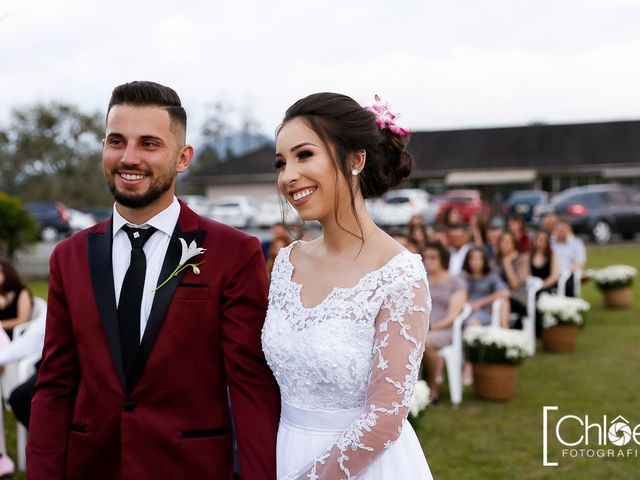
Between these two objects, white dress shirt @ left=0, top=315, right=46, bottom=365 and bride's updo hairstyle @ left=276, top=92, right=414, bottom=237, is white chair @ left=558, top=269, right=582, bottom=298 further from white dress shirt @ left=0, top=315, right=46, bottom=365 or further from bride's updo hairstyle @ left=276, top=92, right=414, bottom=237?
bride's updo hairstyle @ left=276, top=92, right=414, bottom=237

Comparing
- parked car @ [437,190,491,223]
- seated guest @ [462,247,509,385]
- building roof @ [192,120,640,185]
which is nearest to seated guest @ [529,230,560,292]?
seated guest @ [462,247,509,385]

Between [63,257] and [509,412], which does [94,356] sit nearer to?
[63,257]

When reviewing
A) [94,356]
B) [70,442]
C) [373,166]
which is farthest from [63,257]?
[373,166]

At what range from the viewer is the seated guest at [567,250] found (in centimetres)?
1143

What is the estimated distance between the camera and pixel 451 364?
7.20 m

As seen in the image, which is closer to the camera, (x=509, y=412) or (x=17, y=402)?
(x=17, y=402)

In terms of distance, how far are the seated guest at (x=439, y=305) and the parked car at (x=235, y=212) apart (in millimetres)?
23640

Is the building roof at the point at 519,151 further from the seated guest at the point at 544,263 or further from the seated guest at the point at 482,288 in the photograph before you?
the seated guest at the point at 482,288

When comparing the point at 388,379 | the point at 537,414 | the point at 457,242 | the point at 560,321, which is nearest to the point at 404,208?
the point at 457,242

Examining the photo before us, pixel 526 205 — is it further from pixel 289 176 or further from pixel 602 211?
pixel 289 176

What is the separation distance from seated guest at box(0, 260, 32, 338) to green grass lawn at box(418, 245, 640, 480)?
414 cm

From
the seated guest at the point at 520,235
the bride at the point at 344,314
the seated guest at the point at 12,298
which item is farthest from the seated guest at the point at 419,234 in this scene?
the bride at the point at 344,314

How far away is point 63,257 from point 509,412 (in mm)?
5183

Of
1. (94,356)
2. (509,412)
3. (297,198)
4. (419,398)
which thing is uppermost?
(297,198)
